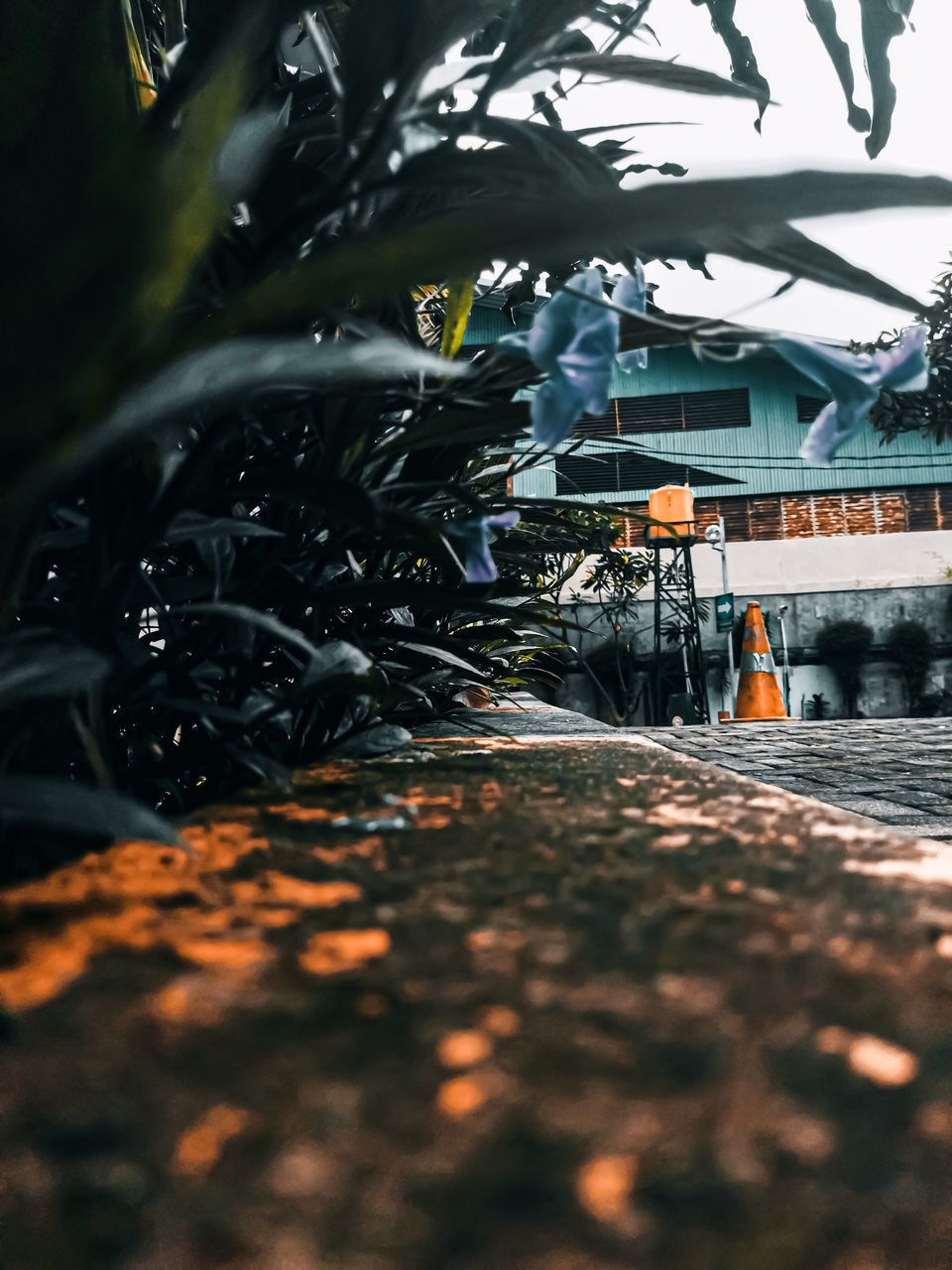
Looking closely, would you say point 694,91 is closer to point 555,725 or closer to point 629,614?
point 555,725

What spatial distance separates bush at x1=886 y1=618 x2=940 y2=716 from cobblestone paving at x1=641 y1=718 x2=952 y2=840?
8108 mm

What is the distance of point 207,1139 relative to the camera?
0.70 feet

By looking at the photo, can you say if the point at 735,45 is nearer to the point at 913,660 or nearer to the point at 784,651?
the point at 784,651

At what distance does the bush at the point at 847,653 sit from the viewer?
12453mm

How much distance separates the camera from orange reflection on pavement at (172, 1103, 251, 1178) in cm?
21

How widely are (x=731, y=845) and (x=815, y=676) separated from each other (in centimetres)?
1321

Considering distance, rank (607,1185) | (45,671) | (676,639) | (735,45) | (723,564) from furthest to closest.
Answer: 1. (723,564)
2. (676,639)
3. (735,45)
4. (45,671)
5. (607,1185)

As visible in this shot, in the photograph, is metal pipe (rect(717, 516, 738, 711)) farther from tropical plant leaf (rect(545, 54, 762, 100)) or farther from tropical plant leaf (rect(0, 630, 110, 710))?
tropical plant leaf (rect(0, 630, 110, 710))

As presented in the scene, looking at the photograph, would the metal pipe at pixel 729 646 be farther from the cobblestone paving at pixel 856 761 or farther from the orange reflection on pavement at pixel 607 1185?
the orange reflection on pavement at pixel 607 1185

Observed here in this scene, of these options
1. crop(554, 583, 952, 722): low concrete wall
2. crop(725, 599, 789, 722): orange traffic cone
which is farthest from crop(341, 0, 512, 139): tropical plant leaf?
crop(554, 583, 952, 722): low concrete wall

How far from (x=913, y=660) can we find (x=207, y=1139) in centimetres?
1372

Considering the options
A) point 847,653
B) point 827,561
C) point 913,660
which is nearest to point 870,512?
point 827,561

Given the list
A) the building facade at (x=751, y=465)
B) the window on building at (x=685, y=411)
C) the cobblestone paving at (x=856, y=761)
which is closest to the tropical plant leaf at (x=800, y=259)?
the cobblestone paving at (x=856, y=761)

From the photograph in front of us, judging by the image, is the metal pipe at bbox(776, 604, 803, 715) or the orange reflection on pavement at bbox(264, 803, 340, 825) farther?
the metal pipe at bbox(776, 604, 803, 715)
